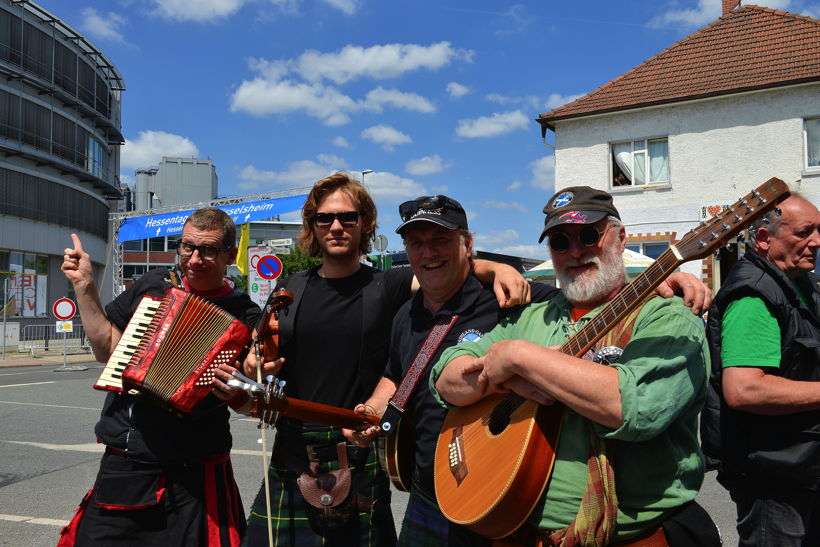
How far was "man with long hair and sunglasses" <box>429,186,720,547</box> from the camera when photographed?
5.67 feet

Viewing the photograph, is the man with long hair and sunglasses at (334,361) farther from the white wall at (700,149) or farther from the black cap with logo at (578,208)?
the white wall at (700,149)

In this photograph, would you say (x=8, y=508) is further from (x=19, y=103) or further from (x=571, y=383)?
(x=19, y=103)

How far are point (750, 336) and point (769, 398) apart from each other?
0.25 m

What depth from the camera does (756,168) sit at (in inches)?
661

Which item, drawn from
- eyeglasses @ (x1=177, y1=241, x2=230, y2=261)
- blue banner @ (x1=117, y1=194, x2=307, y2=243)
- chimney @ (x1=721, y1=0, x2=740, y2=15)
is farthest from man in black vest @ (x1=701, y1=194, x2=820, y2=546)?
chimney @ (x1=721, y1=0, x2=740, y2=15)

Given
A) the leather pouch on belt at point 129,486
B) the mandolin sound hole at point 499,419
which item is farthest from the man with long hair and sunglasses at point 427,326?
the leather pouch on belt at point 129,486

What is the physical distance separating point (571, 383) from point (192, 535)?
2.04 m

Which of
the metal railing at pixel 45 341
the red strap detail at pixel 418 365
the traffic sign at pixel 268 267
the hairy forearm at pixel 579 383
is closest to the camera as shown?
the hairy forearm at pixel 579 383

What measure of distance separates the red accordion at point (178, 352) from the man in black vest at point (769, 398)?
6.66ft

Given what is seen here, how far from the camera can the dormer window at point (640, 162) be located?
18078 millimetres

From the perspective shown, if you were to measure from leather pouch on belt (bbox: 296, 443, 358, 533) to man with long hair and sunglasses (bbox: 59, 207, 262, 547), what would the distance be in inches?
19.3

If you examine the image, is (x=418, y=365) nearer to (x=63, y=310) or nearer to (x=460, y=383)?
(x=460, y=383)

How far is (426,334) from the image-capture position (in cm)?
271

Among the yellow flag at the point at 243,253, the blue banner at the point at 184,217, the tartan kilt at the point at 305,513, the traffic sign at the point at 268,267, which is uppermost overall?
the blue banner at the point at 184,217
